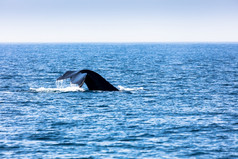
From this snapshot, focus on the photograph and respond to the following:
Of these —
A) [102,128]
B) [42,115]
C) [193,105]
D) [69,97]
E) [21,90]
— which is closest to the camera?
[102,128]

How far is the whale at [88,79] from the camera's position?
2264 cm

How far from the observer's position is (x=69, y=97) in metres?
26.8

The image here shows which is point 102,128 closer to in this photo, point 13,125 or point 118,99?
point 13,125

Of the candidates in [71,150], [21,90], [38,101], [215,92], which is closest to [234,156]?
[71,150]

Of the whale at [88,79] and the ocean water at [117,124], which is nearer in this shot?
the ocean water at [117,124]

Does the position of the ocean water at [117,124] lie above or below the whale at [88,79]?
below

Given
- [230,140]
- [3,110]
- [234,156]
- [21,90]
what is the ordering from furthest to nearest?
[21,90] < [3,110] < [230,140] < [234,156]

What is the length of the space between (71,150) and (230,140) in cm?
704

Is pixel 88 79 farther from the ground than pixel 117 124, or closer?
farther from the ground

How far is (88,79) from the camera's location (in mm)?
25984

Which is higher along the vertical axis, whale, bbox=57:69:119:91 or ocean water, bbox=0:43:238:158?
whale, bbox=57:69:119:91

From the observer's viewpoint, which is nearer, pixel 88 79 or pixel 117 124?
pixel 117 124

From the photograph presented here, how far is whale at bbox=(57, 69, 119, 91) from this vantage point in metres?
22.6

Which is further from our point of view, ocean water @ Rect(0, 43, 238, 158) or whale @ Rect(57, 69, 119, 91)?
whale @ Rect(57, 69, 119, 91)
